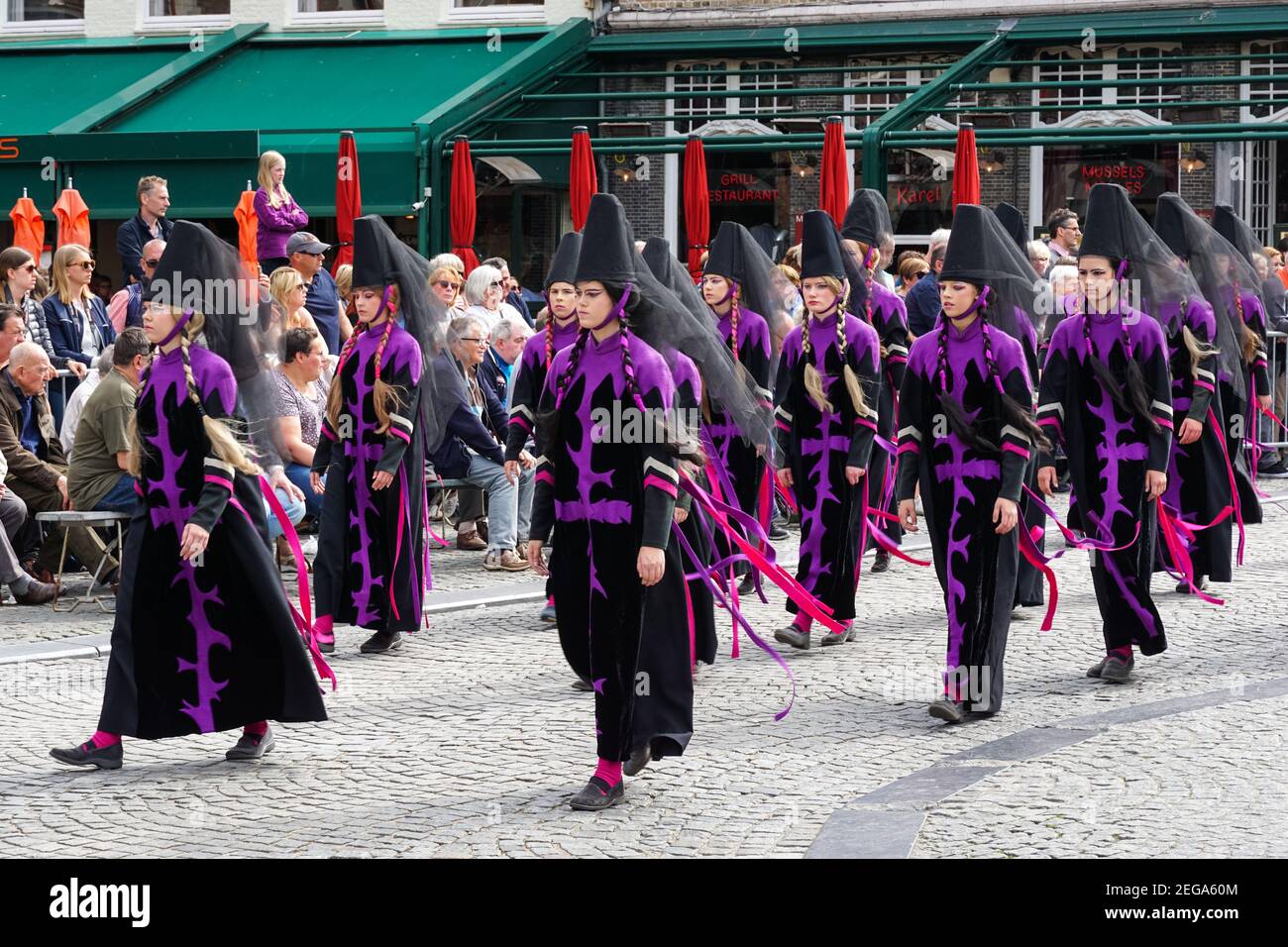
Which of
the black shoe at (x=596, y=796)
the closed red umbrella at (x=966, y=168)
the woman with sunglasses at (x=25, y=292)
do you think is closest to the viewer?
the black shoe at (x=596, y=796)

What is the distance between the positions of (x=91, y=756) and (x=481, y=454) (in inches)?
210

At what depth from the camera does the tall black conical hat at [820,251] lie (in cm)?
1007

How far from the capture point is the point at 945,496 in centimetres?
840

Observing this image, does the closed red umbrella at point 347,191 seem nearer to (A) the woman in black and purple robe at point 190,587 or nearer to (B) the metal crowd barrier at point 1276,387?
(B) the metal crowd barrier at point 1276,387

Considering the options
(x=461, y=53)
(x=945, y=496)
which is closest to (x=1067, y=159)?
(x=461, y=53)

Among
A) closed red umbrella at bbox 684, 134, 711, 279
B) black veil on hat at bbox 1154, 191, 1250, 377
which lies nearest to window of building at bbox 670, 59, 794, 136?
closed red umbrella at bbox 684, 134, 711, 279

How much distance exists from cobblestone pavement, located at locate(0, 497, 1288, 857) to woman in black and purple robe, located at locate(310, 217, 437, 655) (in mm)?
310

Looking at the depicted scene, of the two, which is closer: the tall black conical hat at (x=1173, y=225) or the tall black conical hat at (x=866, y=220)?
the tall black conical hat at (x=1173, y=225)

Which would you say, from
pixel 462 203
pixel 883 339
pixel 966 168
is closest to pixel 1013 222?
pixel 883 339

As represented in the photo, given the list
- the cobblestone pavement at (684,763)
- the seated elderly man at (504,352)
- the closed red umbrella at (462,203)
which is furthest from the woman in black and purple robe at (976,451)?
the closed red umbrella at (462,203)

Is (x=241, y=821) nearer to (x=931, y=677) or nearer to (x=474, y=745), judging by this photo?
(x=474, y=745)

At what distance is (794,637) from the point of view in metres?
10.0

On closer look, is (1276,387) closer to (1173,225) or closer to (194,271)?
(1173,225)

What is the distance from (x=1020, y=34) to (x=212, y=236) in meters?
16.2
